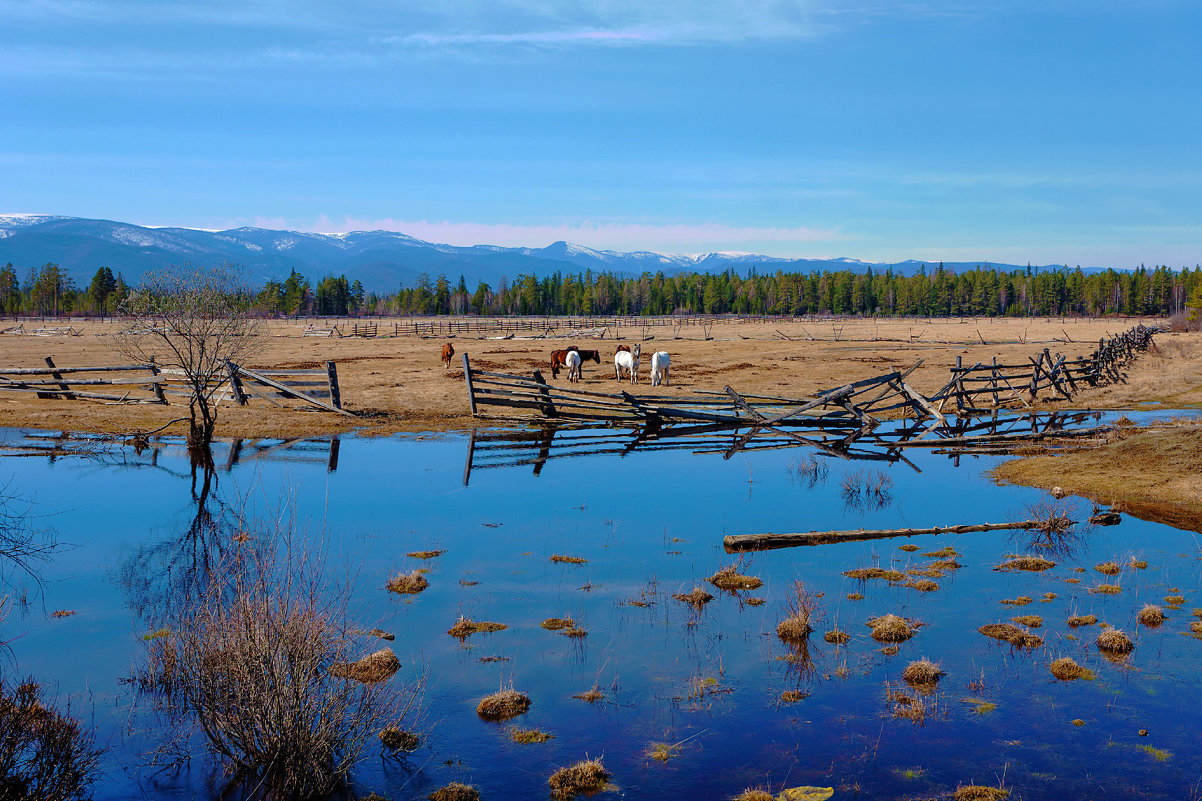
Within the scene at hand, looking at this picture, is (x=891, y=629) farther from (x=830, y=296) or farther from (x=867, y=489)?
(x=830, y=296)

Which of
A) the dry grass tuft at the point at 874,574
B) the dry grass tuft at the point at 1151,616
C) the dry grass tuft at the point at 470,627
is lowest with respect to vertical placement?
the dry grass tuft at the point at 470,627

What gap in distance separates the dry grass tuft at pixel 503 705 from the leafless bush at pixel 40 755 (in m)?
3.03

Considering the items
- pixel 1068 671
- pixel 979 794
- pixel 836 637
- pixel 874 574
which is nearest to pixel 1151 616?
pixel 1068 671

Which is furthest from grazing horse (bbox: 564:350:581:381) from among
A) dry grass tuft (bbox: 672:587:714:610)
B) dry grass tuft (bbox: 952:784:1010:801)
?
dry grass tuft (bbox: 952:784:1010:801)

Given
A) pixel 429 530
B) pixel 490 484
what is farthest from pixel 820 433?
pixel 429 530

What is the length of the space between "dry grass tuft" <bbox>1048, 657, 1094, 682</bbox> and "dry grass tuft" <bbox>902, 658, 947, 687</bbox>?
110cm

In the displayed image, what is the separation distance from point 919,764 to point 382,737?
173 inches

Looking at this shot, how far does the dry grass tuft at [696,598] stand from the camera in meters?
Answer: 10.2

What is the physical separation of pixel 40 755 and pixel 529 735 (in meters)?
3.58

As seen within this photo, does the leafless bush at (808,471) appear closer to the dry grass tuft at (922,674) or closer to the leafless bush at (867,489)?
the leafless bush at (867,489)

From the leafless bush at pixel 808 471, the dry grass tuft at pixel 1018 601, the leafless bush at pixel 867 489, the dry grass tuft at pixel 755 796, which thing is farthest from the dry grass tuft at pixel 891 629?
the leafless bush at pixel 808 471

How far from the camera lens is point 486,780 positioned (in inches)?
260

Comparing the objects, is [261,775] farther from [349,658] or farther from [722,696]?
[722,696]

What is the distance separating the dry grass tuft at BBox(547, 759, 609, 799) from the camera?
642 cm
